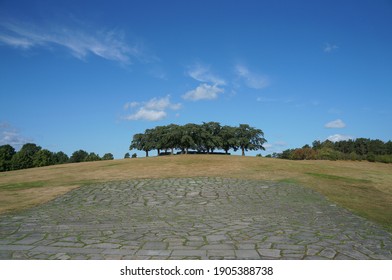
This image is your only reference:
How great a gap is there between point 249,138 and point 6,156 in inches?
2194

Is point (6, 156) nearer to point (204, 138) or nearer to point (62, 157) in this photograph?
point (62, 157)

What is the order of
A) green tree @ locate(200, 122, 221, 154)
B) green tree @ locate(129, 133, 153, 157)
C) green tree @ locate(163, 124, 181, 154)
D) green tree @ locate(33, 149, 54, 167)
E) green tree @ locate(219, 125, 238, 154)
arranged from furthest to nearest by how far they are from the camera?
green tree @ locate(33, 149, 54, 167)
green tree @ locate(129, 133, 153, 157)
green tree @ locate(219, 125, 238, 154)
green tree @ locate(200, 122, 221, 154)
green tree @ locate(163, 124, 181, 154)

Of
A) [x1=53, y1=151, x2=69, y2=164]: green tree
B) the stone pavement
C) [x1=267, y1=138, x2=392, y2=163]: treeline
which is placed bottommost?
the stone pavement

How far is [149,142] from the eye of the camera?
55125 millimetres

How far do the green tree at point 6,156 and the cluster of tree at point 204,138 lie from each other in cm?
3219

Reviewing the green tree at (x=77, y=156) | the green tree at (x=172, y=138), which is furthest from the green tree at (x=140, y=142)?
the green tree at (x=77, y=156)

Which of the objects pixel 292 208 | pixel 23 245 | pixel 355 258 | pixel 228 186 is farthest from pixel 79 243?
pixel 228 186

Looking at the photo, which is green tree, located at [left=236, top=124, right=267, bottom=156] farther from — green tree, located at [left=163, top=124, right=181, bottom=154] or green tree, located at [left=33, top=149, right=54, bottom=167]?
green tree, located at [left=33, top=149, right=54, bottom=167]

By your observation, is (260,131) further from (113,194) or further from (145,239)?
(145,239)

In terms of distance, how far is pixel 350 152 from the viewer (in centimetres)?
5662

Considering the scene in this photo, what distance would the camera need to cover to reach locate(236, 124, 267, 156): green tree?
165 feet

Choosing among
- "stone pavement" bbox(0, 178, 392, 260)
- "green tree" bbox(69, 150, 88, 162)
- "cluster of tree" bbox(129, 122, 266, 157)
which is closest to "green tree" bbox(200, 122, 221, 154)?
"cluster of tree" bbox(129, 122, 266, 157)

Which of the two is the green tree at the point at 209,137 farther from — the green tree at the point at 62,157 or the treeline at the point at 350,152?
the green tree at the point at 62,157

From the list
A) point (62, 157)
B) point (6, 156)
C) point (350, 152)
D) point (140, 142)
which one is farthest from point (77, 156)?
point (350, 152)
